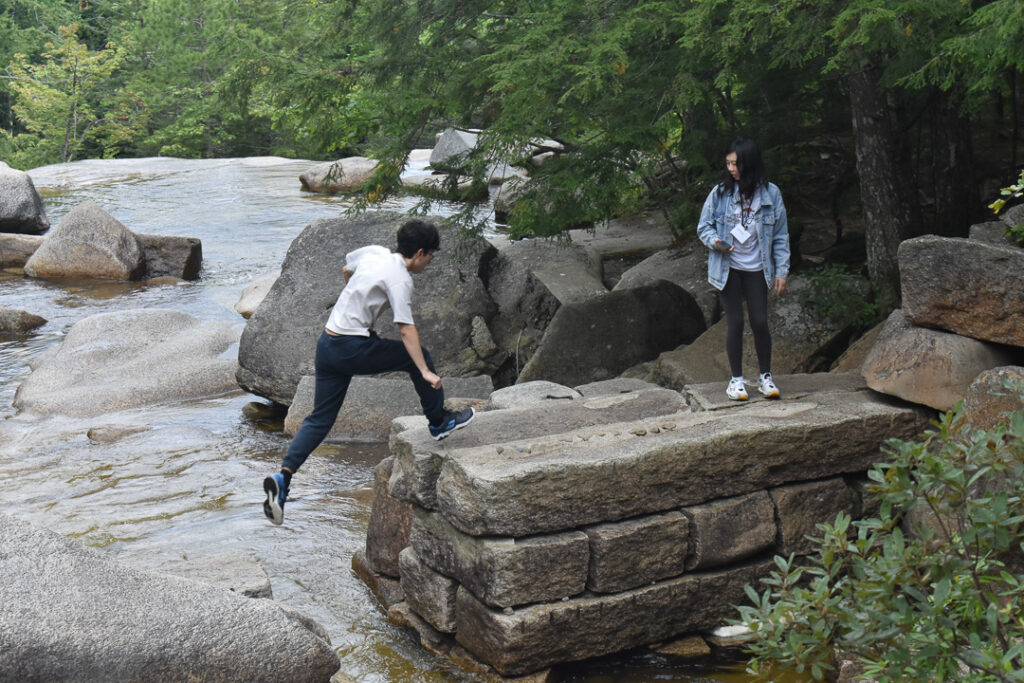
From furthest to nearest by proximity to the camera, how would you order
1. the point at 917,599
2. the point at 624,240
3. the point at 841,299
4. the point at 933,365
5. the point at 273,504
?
the point at 624,240 < the point at 841,299 < the point at 933,365 < the point at 273,504 < the point at 917,599

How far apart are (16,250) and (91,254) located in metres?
2.00

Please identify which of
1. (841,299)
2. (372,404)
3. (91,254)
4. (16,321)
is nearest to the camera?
(841,299)

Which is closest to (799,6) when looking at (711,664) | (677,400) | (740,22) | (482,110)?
(740,22)

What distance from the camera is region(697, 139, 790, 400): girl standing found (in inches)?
256

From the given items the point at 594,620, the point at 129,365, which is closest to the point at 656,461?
the point at 594,620

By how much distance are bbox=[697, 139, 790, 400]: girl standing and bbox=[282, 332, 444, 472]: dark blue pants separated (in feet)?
6.50

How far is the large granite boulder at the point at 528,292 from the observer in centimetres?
1066

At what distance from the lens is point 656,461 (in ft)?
18.4

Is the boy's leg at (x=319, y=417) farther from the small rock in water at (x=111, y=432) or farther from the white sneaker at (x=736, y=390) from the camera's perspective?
the small rock in water at (x=111, y=432)

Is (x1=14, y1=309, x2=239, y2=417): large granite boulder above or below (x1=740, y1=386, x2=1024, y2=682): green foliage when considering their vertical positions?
below

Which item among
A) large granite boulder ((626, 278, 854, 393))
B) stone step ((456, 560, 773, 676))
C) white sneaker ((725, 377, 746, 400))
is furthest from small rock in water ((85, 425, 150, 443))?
white sneaker ((725, 377, 746, 400))

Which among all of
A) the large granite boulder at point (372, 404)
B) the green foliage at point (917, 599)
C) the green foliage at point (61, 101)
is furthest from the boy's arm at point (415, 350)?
the green foliage at point (61, 101)

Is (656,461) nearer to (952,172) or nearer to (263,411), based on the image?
(952,172)

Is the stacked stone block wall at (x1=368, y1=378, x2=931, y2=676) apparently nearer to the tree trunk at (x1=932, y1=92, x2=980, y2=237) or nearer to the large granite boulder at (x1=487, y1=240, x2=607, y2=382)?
Answer: the tree trunk at (x1=932, y1=92, x2=980, y2=237)
